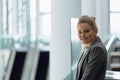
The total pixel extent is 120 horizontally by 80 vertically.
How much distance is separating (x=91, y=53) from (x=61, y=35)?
2.52m

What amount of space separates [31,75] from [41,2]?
77.5 inches

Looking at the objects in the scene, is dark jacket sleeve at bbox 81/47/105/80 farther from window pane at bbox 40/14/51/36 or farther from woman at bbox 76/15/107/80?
window pane at bbox 40/14/51/36

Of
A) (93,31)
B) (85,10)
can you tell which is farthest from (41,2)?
(93,31)

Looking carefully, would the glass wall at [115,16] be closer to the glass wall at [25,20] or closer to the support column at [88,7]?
the glass wall at [25,20]

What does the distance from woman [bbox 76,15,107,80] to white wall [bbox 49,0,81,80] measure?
247cm

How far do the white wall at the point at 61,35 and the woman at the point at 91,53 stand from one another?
8.11ft

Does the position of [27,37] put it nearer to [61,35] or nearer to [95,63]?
[61,35]

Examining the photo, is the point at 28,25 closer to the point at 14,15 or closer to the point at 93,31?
the point at 14,15

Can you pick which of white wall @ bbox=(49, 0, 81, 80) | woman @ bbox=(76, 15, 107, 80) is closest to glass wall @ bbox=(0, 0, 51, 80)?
white wall @ bbox=(49, 0, 81, 80)

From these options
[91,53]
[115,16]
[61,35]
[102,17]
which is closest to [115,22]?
[115,16]

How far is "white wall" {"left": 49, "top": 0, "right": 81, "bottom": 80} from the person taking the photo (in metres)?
4.63

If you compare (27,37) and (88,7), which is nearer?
(88,7)

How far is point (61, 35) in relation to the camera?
464cm

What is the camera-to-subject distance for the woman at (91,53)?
2.09m
